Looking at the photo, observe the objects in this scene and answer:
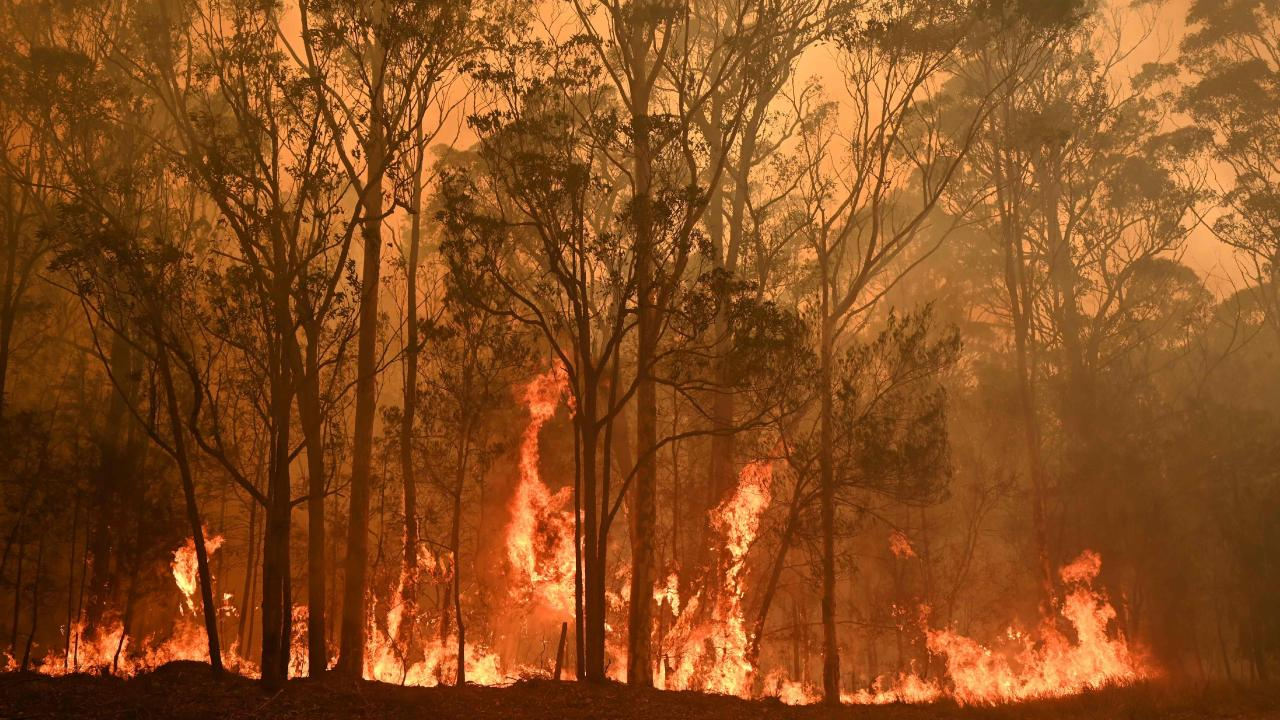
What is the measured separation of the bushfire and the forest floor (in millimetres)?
4605

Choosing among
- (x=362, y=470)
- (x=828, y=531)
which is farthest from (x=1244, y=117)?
(x=362, y=470)

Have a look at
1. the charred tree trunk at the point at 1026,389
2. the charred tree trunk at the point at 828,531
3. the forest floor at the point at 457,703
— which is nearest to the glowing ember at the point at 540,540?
the charred tree trunk at the point at 828,531

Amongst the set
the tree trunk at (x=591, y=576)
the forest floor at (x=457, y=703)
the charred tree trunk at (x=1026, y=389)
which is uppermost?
the charred tree trunk at (x=1026, y=389)

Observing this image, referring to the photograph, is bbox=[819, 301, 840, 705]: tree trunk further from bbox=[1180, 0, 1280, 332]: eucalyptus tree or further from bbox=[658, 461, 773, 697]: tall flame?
bbox=[1180, 0, 1280, 332]: eucalyptus tree

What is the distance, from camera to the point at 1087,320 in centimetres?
3312

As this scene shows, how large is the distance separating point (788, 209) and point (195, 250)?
18.9 meters

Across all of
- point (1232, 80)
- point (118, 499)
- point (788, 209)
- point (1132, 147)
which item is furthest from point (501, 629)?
point (1232, 80)

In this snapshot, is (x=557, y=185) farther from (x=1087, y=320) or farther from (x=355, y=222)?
(x=1087, y=320)

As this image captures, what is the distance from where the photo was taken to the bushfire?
1991 cm

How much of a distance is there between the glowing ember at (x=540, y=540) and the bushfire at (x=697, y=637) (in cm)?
3

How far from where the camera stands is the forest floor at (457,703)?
10680 millimetres

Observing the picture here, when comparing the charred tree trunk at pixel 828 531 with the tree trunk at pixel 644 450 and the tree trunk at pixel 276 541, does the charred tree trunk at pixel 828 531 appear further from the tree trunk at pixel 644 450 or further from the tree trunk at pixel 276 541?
the tree trunk at pixel 276 541

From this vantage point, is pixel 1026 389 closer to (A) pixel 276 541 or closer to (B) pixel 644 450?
(B) pixel 644 450

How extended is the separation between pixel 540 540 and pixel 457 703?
10703 millimetres
